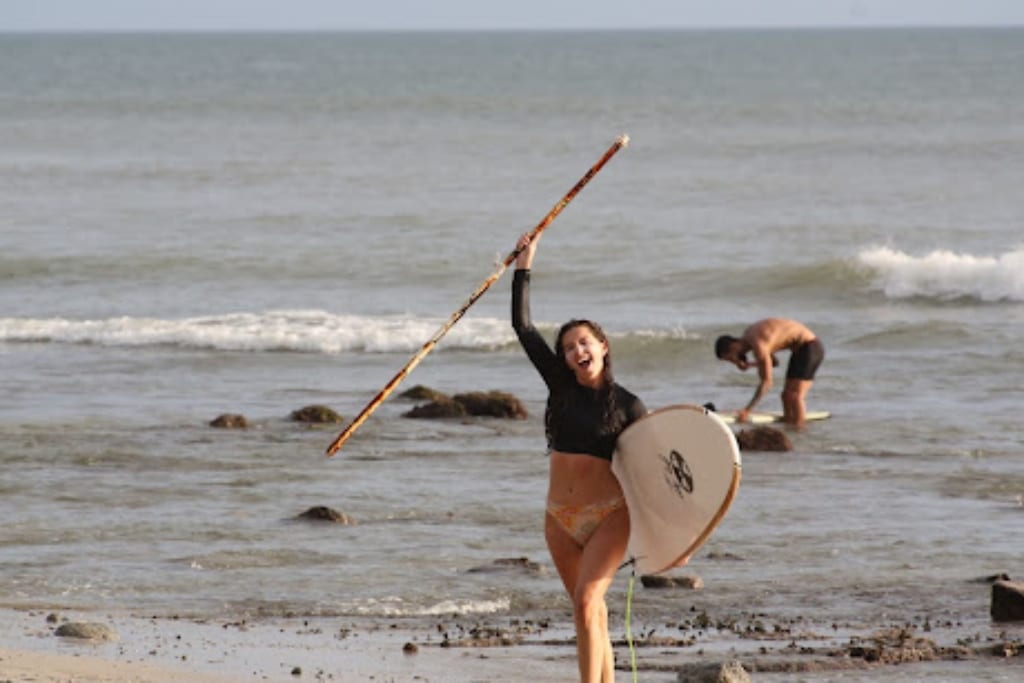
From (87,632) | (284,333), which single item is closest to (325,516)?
(87,632)

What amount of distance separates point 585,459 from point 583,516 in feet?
0.65

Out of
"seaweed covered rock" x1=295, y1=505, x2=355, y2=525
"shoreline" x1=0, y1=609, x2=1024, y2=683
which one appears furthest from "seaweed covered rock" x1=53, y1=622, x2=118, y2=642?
"seaweed covered rock" x1=295, y1=505, x2=355, y2=525

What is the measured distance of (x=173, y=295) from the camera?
88.2 ft

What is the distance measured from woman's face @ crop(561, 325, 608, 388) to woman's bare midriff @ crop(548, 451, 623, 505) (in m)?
0.27

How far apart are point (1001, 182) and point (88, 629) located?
33372 mm

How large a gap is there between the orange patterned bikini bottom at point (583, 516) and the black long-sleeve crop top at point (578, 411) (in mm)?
168

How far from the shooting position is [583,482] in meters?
7.04

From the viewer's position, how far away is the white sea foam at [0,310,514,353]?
2203cm

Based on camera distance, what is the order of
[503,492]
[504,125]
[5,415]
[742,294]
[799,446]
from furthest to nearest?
[504,125]
[742,294]
[5,415]
[799,446]
[503,492]

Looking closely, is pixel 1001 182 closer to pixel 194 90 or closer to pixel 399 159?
pixel 399 159

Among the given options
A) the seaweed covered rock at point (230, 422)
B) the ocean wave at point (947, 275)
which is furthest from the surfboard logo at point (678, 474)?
the ocean wave at point (947, 275)

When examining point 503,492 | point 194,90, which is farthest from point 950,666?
point 194,90

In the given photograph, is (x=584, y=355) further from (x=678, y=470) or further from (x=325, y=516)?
(x=325, y=516)

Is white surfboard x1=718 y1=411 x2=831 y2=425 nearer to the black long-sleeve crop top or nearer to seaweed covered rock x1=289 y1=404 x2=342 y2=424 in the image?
seaweed covered rock x1=289 y1=404 x2=342 y2=424
